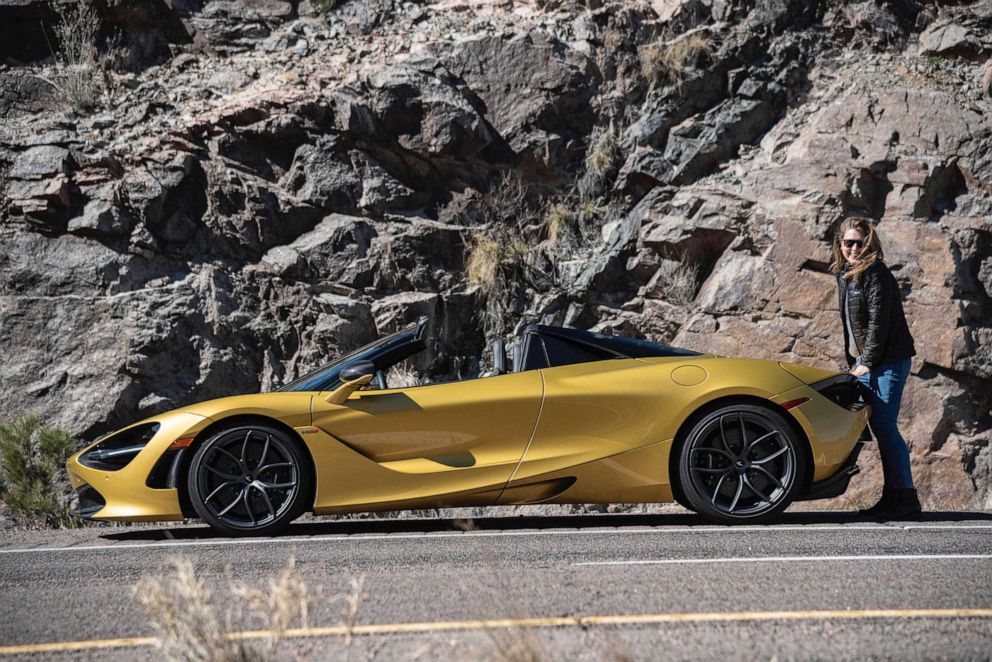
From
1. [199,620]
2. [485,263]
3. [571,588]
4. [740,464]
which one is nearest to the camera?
[199,620]

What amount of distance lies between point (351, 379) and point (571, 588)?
2.25 metres

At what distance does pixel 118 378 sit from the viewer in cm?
1059

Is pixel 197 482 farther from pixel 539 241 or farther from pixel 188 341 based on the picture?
pixel 539 241

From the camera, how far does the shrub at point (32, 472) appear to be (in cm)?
784

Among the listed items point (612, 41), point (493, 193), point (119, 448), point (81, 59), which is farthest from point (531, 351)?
point (81, 59)

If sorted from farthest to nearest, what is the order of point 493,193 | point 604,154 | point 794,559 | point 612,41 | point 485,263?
point 612,41
point 493,193
point 604,154
point 485,263
point 794,559

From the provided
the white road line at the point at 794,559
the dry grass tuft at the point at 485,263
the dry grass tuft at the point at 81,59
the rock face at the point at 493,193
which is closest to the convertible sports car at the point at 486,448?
the white road line at the point at 794,559

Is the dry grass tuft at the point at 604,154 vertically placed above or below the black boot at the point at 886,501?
above

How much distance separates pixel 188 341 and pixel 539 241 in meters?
5.02

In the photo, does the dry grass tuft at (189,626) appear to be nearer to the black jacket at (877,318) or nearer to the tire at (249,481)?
the tire at (249,481)

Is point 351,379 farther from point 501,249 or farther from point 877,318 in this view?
point 501,249

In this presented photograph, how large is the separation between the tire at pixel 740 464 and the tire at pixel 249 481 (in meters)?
2.36

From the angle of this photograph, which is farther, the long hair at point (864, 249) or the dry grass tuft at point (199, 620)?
the long hair at point (864, 249)

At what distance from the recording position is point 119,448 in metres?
5.39
